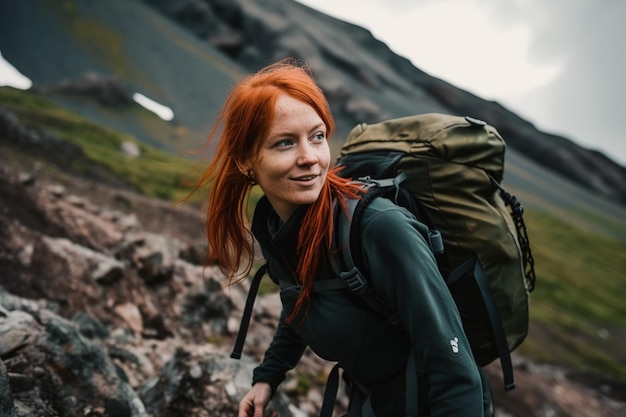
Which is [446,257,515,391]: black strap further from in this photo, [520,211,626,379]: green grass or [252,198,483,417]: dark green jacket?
[520,211,626,379]: green grass

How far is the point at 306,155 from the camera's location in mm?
1761

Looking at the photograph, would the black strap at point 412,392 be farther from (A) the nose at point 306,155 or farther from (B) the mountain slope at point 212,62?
(B) the mountain slope at point 212,62

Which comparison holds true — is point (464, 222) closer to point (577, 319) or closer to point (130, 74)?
point (577, 319)

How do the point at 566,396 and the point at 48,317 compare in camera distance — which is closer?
the point at 48,317

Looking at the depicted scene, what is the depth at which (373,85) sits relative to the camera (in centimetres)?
5384

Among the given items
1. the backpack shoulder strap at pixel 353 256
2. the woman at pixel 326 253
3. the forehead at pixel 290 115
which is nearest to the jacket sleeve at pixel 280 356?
the woman at pixel 326 253

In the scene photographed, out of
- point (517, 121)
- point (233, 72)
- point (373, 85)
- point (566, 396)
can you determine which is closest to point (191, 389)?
point (566, 396)

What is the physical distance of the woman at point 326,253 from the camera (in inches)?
58.2

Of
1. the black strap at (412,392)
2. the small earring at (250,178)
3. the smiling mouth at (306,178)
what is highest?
the smiling mouth at (306,178)

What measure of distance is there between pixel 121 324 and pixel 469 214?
4.81 metres

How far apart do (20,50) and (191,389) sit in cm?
3747

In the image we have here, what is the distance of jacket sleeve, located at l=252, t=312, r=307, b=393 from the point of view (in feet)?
7.76

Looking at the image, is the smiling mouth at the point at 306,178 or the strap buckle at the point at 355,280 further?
the smiling mouth at the point at 306,178

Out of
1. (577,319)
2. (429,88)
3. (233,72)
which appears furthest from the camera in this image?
(429,88)
